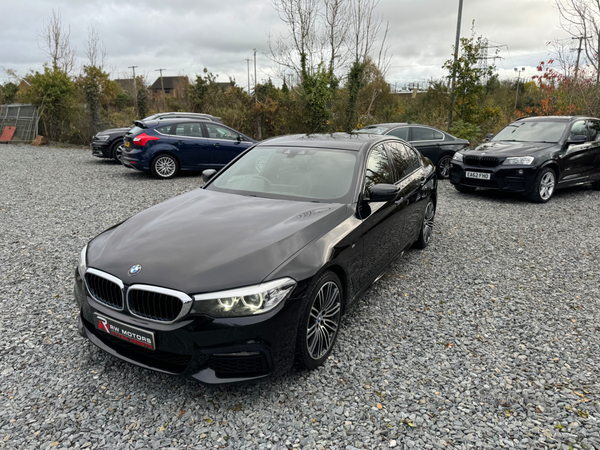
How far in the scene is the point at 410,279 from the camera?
4750mm

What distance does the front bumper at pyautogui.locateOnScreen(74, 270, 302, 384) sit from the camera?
2.39 metres

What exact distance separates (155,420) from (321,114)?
16.0 m

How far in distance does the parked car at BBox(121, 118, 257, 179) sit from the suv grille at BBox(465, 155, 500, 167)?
244 inches

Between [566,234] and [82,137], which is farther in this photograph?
[82,137]

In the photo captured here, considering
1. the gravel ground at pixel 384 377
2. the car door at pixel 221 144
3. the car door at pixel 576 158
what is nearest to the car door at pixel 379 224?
the gravel ground at pixel 384 377

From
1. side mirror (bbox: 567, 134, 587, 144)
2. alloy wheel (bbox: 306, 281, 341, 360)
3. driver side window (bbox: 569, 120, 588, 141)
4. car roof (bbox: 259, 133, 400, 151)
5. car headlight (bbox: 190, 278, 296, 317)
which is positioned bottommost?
alloy wheel (bbox: 306, 281, 341, 360)

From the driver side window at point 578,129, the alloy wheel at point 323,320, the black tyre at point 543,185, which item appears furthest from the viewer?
the driver side window at point 578,129

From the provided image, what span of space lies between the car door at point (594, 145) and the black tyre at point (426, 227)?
6.19 meters

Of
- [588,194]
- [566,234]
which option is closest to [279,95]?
[588,194]

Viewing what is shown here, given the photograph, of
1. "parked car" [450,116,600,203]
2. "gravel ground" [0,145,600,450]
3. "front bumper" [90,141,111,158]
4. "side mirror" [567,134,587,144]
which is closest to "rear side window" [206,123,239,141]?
"front bumper" [90,141,111,158]

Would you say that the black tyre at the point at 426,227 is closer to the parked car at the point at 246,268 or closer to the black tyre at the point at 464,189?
the parked car at the point at 246,268

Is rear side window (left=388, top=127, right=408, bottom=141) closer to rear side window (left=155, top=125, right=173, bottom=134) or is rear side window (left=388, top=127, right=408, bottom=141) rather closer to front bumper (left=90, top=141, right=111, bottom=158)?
rear side window (left=155, top=125, right=173, bottom=134)

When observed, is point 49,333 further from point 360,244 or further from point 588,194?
point 588,194

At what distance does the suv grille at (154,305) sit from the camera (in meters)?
2.42
